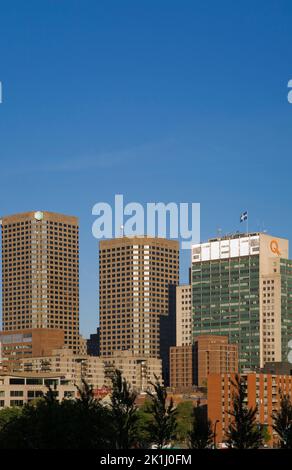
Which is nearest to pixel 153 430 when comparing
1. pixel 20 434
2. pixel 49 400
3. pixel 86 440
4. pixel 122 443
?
pixel 122 443

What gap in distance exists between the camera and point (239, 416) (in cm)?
9650

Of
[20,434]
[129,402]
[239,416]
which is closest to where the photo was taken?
[129,402]

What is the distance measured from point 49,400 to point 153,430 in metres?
23.6

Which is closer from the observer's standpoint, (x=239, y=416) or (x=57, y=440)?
(x=239, y=416)

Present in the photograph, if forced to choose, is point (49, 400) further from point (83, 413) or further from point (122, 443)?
point (122, 443)
